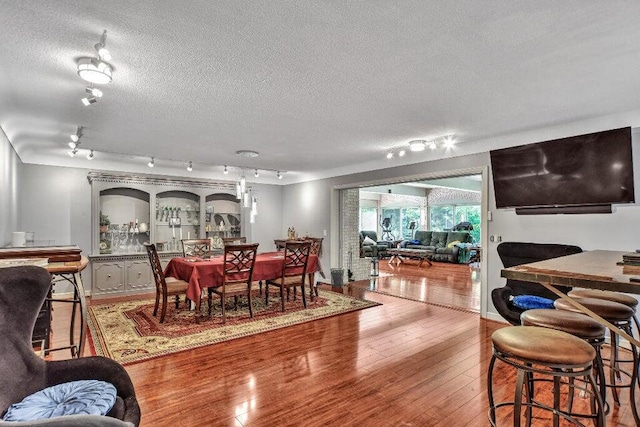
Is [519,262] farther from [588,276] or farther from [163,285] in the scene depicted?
[163,285]

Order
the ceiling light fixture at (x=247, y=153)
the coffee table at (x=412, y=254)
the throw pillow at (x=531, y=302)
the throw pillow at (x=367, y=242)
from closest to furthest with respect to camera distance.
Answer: the throw pillow at (x=531, y=302) < the ceiling light fixture at (x=247, y=153) < the coffee table at (x=412, y=254) < the throw pillow at (x=367, y=242)

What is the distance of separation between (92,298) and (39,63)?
4547 mm

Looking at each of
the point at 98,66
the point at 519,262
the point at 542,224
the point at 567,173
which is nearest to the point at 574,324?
the point at 519,262

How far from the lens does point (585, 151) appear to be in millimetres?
3436

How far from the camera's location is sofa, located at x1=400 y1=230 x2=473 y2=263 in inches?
396

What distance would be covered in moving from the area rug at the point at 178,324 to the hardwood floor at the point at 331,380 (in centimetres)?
21

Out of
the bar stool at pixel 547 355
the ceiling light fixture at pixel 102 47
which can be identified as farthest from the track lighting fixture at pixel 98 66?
the bar stool at pixel 547 355

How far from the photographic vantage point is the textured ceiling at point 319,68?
1763 millimetres

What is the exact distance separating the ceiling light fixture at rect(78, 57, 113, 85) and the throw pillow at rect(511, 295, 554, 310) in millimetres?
3873

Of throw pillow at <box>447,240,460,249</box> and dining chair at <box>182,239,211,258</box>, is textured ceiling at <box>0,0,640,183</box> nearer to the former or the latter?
dining chair at <box>182,239,211,258</box>

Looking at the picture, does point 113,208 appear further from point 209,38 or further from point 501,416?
point 501,416

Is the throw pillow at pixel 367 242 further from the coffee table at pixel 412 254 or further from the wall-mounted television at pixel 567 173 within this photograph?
the wall-mounted television at pixel 567 173

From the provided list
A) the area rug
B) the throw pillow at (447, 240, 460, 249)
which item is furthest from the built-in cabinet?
the throw pillow at (447, 240, 460, 249)

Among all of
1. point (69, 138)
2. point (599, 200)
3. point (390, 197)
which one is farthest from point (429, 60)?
point (390, 197)
